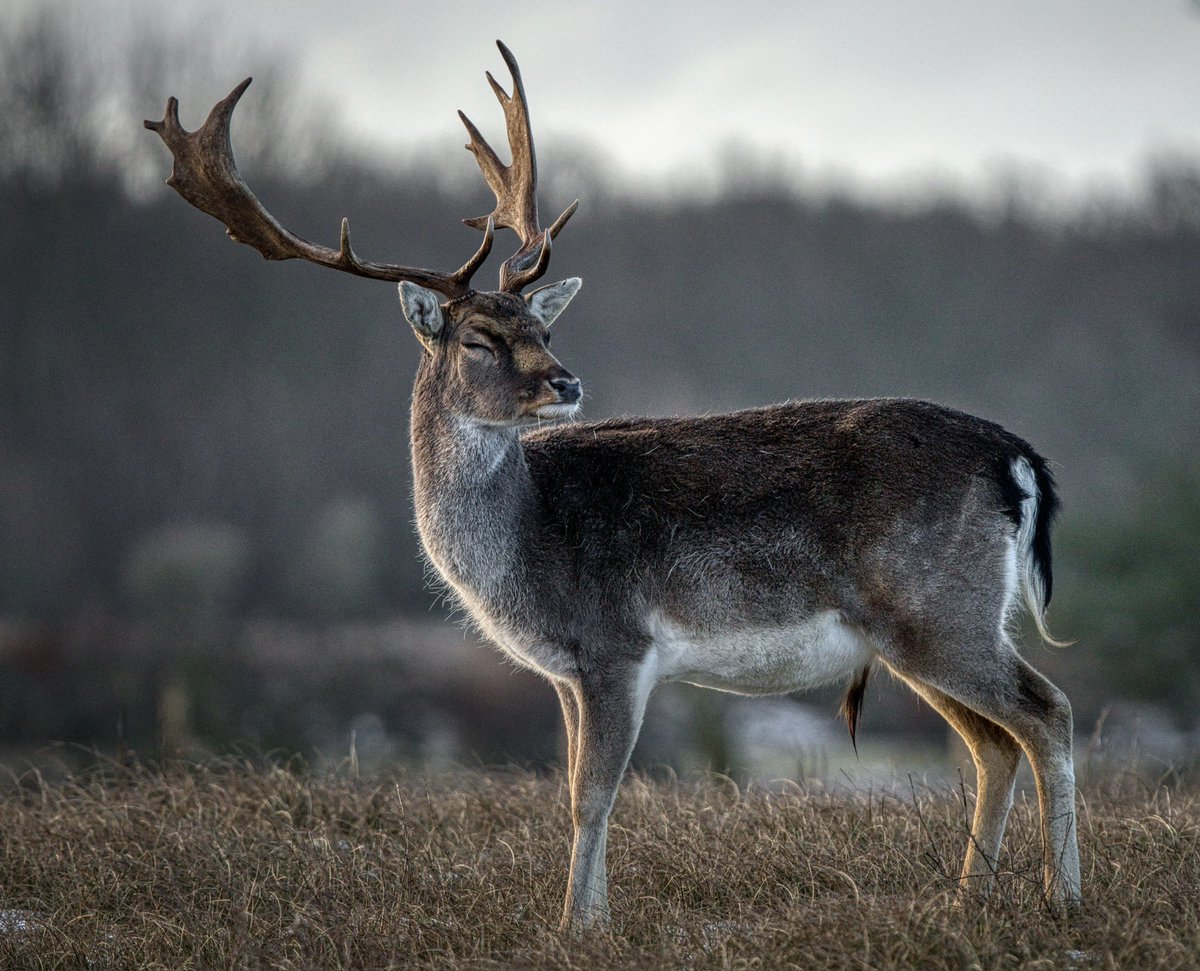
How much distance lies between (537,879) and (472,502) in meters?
1.55

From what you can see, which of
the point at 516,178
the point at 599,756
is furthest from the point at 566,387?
the point at 516,178

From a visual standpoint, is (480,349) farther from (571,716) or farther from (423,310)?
(571,716)

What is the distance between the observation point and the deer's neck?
5.83m

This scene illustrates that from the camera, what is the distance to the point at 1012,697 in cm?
547

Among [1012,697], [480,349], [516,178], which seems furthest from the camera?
[516,178]

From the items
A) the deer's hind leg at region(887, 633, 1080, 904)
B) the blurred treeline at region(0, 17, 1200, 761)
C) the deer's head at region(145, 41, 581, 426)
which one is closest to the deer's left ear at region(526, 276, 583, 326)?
the deer's head at region(145, 41, 581, 426)

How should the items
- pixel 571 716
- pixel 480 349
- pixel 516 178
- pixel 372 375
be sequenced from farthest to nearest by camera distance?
pixel 372 375 < pixel 516 178 < pixel 571 716 < pixel 480 349

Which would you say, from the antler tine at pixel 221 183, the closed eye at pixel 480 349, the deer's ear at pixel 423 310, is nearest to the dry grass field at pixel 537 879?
the closed eye at pixel 480 349

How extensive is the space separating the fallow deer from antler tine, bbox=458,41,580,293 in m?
0.60

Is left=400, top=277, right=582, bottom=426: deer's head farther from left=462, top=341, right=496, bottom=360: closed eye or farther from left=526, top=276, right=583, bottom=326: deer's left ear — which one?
left=526, top=276, right=583, bottom=326: deer's left ear

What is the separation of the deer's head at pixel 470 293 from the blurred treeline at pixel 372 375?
45.1 feet

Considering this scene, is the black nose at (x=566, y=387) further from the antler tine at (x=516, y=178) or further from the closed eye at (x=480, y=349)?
the antler tine at (x=516, y=178)

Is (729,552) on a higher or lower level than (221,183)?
lower

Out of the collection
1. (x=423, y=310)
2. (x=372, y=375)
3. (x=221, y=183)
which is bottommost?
(x=372, y=375)
